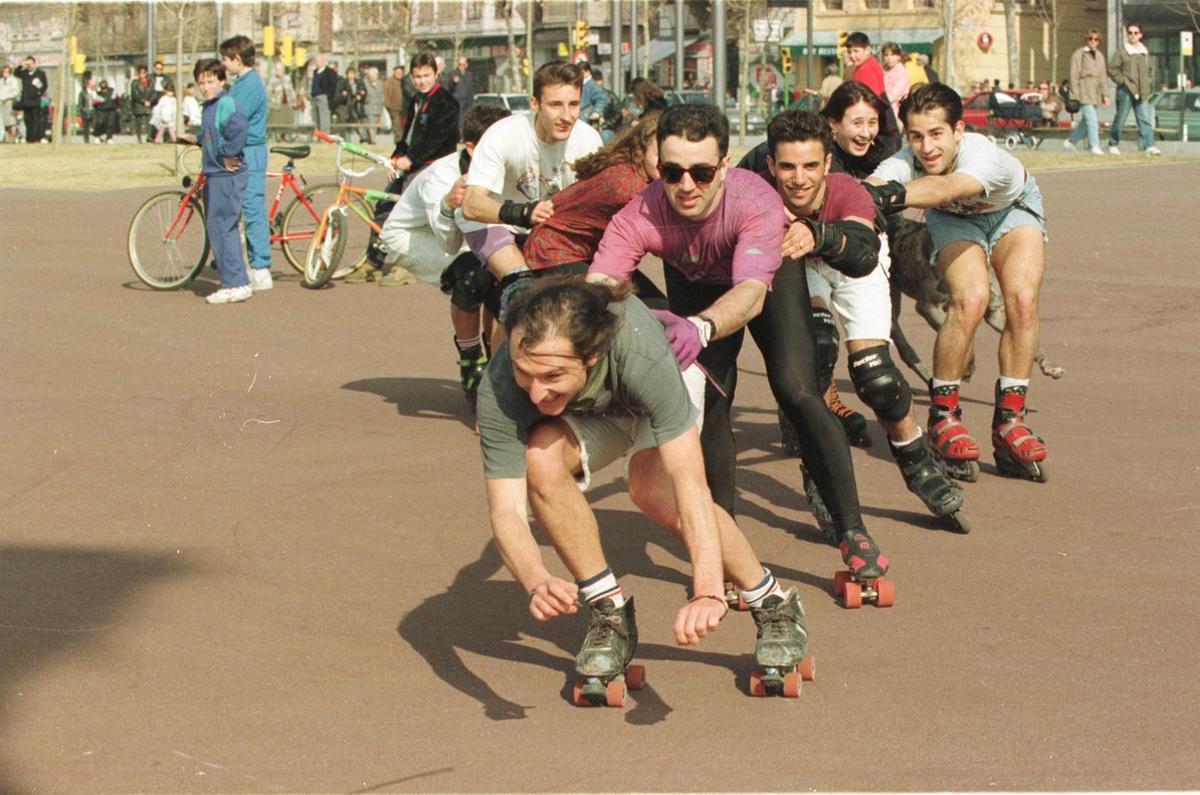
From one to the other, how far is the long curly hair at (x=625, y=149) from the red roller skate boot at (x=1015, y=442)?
210cm

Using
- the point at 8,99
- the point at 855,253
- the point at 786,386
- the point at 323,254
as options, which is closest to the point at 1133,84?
the point at 323,254

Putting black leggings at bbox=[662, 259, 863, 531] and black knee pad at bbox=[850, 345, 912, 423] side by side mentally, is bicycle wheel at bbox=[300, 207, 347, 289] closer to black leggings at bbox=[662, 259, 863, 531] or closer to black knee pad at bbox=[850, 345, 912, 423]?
black knee pad at bbox=[850, 345, 912, 423]

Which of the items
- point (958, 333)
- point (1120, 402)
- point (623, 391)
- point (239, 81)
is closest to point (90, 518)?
point (623, 391)

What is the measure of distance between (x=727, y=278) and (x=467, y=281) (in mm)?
3613

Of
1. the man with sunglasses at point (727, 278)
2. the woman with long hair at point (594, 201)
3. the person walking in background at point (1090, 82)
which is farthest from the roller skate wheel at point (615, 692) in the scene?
the person walking in background at point (1090, 82)

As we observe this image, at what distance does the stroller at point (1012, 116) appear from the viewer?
38.8 metres

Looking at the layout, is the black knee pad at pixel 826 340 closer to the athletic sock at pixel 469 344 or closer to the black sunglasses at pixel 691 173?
the athletic sock at pixel 469 344

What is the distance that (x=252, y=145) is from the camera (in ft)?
45.7

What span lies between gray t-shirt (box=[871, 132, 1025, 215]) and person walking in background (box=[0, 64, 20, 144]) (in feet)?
137

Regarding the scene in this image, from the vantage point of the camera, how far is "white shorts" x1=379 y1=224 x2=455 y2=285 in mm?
9523

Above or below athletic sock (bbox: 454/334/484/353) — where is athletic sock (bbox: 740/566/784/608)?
below

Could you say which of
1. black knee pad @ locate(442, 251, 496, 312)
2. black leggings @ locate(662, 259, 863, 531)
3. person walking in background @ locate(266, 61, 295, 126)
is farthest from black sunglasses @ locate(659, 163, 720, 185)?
person walking in background @ locate(266, 61, 295, 126)

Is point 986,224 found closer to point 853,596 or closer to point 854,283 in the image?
point 854,283

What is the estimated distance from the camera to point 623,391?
4758mm
